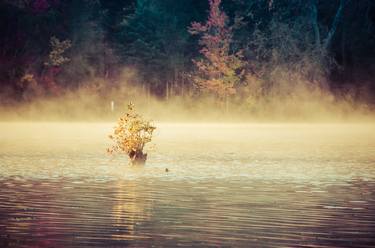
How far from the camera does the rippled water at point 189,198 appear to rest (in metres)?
10.9

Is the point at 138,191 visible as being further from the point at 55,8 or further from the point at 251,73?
the point at 55,8

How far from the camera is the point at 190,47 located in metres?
74.7

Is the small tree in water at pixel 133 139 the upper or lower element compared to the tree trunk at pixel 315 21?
lower

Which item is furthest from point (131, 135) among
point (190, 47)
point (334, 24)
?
point (190, 47)

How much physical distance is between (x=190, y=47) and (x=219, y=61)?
10.1 m

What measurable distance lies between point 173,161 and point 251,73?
42749 millimetres

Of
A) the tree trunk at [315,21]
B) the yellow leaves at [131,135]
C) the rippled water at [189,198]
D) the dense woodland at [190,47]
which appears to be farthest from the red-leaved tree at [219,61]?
the yellow leaves at [131,135]

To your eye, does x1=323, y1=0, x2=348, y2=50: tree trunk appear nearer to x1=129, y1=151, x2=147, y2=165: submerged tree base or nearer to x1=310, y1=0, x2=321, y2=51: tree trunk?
x1=310, y1=0, x2=321, y2=51: tree trunk

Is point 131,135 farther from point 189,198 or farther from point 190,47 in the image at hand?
point 190,47

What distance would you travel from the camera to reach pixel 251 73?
65938mm

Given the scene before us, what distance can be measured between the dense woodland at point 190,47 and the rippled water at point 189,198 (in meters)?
33.9

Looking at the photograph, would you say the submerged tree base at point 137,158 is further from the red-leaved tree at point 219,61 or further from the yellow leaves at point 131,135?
the red-leaved tree at point 219,61

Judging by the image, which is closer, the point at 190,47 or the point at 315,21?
the point at 315,21

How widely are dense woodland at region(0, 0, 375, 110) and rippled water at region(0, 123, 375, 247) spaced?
33.9m
